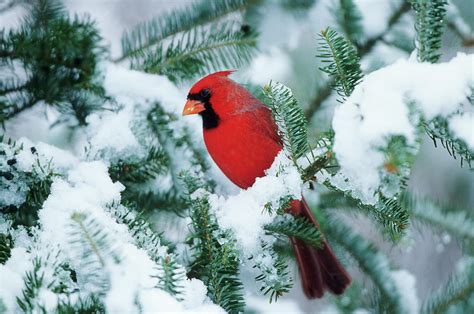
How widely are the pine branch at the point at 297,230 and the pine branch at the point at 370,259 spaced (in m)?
0.40

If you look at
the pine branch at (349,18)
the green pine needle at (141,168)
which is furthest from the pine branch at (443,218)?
the green pine needle at (141,168)

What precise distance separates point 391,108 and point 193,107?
116cm

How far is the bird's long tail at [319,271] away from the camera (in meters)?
1.94

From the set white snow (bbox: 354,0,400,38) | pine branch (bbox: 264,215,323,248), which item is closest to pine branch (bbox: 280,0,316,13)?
white snow (bbox: 354,0,400,38)

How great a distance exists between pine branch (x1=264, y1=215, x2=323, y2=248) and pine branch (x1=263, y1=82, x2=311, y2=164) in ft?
0.95

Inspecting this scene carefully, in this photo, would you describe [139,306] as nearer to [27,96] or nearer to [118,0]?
[27,96]

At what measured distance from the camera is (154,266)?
1007 millimetres

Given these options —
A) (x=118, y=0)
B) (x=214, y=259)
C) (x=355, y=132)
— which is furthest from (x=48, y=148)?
(x=118, y=0)

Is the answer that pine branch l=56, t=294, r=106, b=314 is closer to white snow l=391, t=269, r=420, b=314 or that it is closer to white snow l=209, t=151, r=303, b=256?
white snow l=209, t=151, r=303, b=256

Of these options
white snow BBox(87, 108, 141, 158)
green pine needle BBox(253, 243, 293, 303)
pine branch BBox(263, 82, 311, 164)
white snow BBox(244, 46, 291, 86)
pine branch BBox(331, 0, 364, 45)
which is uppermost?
white snow BBox(244, 46, 291, 86)

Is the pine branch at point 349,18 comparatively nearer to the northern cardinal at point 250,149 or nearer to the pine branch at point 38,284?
the northern cardinal at point 250,149

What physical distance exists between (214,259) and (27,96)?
91cm

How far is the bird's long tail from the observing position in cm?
194

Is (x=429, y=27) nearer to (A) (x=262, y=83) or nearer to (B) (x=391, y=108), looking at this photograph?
(B) (x=391, y=108)
